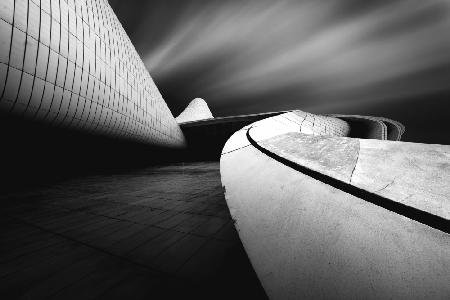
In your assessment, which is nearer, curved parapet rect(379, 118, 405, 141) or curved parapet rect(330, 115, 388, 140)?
curved parapet rect(330, 115, 388, 140)

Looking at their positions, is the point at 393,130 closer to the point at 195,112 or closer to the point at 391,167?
the point at 391,167

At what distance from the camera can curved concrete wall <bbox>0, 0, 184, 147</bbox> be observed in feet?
13.1

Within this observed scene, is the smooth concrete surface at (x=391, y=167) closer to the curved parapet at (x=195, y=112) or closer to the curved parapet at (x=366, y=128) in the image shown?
the curved parapet at (x=366, y=128)

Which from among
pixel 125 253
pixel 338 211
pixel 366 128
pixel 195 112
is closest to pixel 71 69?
pixel 125 253

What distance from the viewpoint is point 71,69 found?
16.8 ft

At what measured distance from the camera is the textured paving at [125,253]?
1383 millimetres

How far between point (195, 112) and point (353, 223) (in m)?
23.0

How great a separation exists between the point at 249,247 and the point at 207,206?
2016mm

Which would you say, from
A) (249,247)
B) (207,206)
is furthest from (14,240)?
(249,247)

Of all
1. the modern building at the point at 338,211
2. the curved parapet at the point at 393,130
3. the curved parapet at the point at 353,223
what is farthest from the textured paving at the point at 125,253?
the curved parapet at the point at 393,130

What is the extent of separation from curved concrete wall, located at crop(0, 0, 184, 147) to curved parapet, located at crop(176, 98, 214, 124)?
43.1ft

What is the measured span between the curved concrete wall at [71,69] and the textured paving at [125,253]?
264cm

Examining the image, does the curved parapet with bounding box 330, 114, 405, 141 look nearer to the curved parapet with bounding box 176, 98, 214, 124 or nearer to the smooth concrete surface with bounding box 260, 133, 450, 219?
the smooth concrete surface with bounding box 260, 133, 450, 219

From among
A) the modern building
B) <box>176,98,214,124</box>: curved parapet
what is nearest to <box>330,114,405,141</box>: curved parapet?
the modern building
